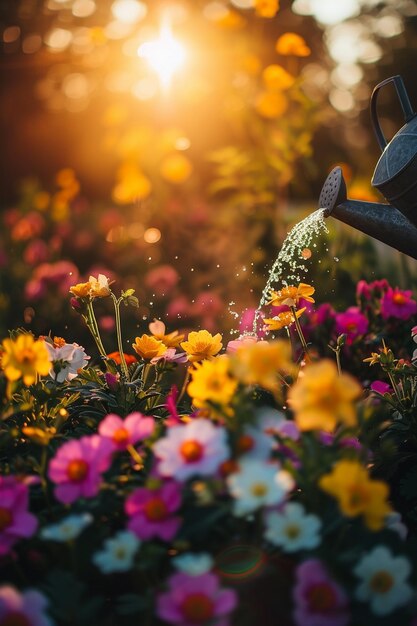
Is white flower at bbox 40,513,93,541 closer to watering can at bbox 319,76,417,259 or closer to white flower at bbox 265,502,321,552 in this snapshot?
white flower at bbox 265,502,321,552

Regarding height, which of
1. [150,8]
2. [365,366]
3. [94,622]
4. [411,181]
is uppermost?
[150,8]

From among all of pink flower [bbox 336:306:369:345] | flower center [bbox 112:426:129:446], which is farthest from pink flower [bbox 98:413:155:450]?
pink flower [bbox 336:306:369:345]

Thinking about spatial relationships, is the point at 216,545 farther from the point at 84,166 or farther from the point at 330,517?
the point at 84,166

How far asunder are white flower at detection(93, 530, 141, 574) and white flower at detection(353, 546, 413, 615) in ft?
0.85

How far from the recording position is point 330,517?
1.02 meters

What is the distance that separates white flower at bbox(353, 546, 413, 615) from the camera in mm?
941

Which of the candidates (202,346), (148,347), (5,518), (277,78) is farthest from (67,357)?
(277,78)

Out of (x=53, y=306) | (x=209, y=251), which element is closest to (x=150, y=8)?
(x=209, y=251)

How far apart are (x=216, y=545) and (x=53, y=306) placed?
2.82 meters

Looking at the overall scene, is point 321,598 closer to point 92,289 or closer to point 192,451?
point 192,451

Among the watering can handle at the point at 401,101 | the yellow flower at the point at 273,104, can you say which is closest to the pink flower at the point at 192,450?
the watering can handle at the point at 401,101

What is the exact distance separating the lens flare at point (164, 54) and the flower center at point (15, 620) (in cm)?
413

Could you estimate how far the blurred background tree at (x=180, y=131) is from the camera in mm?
3781

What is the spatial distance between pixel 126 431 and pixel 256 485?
236 mm
